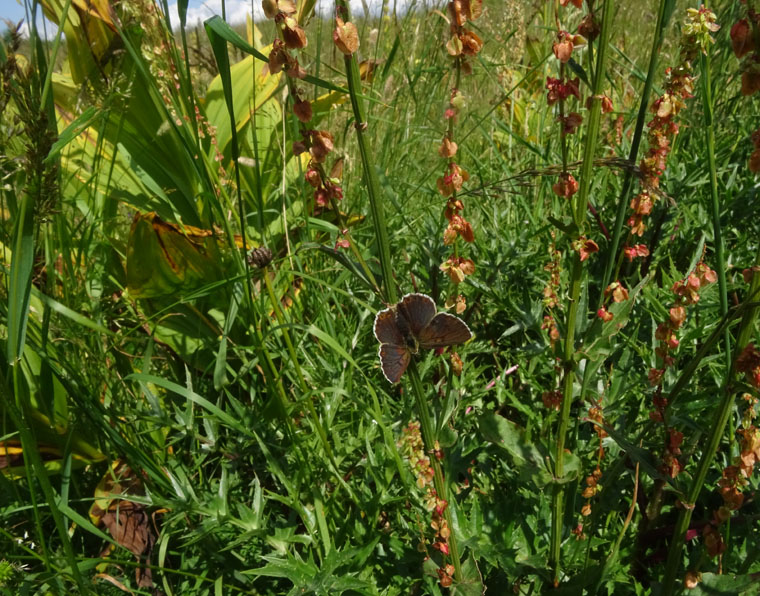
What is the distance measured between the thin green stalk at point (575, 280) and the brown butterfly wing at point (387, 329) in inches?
10.4

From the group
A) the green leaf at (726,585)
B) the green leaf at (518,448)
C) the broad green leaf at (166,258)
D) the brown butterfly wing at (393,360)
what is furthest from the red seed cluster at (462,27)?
the broad green leaf at (166,258)

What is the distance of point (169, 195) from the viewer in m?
1.88

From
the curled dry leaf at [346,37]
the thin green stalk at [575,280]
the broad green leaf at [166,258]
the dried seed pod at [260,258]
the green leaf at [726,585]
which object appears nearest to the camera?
the curled dry leaf at [346,37]

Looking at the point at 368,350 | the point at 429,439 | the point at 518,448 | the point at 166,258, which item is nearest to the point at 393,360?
the point at 429,439

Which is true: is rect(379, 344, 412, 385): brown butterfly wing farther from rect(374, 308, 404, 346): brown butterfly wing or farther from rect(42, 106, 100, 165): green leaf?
rect(42, 106, 100, 165): green leaf

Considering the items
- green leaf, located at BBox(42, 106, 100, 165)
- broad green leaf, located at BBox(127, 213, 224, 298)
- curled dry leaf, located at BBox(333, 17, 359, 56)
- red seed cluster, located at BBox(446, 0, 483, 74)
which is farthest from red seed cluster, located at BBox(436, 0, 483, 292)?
broad green leaf, located at BBox(127, 213, 224, 298)

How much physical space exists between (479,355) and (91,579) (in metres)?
1.04

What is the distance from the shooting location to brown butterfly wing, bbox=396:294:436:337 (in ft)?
2.32

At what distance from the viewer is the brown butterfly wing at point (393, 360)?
2.22 ft

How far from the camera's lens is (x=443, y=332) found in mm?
704

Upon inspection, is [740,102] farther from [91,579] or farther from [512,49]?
[91,579]

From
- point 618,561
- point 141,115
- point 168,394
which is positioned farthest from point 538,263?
point 141,115

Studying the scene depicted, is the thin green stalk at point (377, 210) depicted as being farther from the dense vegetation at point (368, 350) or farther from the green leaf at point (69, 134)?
the green leaf at point (69, 134)

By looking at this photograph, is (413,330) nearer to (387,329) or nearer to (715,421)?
(387,329)
